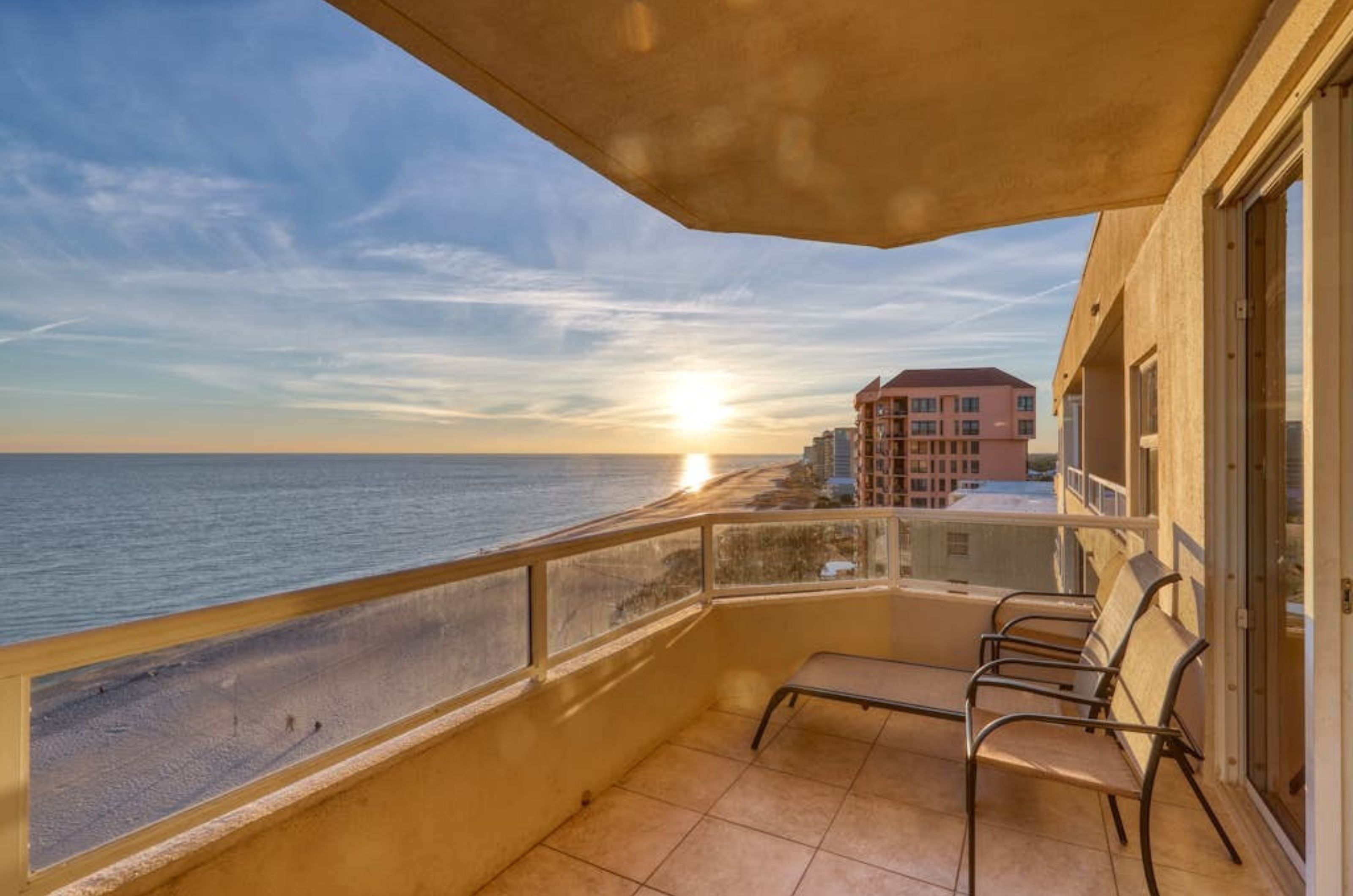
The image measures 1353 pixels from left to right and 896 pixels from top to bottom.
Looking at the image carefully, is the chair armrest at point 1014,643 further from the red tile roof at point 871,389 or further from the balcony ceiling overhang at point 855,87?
the red tile roof at point 871,389

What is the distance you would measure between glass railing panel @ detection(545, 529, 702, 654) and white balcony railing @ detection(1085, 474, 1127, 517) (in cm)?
352

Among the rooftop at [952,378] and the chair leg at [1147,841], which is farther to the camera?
the rooftop at [952,378]

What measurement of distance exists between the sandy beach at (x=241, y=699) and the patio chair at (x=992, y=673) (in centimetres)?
147

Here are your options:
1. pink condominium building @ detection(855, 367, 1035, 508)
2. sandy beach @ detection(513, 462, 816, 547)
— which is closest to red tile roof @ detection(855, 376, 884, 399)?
pink condominium building @ detection(855, 367, 1035, 508)

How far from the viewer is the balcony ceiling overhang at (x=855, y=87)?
1744mm

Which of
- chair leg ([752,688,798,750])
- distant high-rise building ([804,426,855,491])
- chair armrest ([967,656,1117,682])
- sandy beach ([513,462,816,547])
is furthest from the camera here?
distant high-rise building ([804,426,855,491])

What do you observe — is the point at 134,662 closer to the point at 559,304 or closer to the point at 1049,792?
the point at 1049,792

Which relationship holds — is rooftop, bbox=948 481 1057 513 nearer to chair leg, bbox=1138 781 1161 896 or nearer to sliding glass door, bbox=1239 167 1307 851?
sliding glass door, bbox=1239 167 1307 851

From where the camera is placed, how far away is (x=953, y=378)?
44.3m

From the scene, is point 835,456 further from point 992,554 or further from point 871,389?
point 992,554

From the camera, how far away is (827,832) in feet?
7.64

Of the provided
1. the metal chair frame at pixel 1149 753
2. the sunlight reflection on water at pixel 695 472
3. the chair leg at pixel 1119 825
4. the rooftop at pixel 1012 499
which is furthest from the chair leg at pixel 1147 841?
the sunlight reflection on water at pixel 695 472

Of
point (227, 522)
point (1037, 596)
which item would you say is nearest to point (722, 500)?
point (227, 522)

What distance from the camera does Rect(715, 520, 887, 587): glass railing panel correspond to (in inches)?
142
